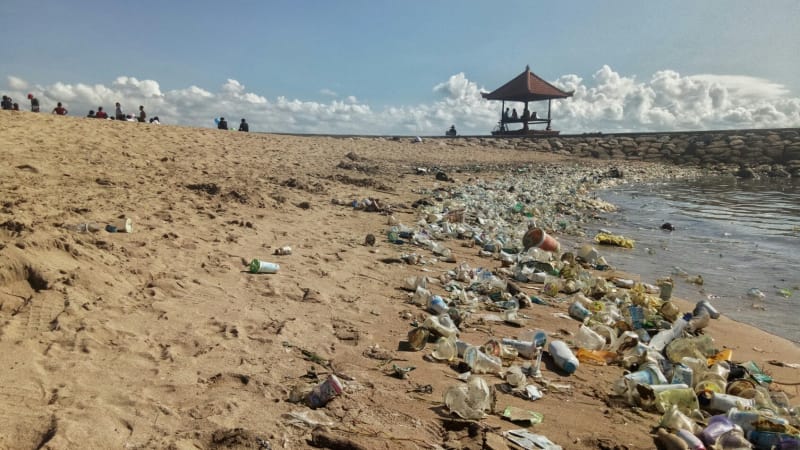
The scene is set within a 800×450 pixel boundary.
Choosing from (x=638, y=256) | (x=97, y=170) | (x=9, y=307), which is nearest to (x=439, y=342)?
(x=9, y=307)

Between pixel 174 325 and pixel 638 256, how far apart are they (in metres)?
6.47

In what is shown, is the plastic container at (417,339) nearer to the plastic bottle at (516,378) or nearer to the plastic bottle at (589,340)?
the plastic bottle at (516,378)

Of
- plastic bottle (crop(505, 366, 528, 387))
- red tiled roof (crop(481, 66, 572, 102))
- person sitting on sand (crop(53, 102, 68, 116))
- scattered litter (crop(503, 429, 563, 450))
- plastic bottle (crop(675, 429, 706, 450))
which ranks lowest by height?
scattered litter (crop(503, 429, 563, 450))

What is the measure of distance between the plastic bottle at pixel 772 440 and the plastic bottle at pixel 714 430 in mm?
117

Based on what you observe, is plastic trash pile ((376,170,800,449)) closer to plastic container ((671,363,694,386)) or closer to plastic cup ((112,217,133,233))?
plastic container ((671,363,694,386))

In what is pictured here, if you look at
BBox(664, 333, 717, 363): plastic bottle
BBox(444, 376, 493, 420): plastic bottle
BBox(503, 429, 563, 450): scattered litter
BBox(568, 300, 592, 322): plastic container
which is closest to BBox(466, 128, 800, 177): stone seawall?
BBox(568, 300, 592, 322): plastic container

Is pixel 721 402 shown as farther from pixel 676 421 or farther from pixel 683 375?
pixel 676 421

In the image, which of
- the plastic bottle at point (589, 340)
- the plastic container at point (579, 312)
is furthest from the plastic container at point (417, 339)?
the plastic container at point (579, 312)

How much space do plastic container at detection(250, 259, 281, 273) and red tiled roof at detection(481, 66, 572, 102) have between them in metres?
26.9

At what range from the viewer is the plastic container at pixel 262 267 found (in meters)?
4.02

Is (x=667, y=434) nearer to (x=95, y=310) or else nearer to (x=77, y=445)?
(x=77, y=445)

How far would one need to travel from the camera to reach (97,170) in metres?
6.98

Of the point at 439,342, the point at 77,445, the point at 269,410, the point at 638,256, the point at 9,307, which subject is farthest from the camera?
the point at 638,256

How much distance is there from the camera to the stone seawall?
2411 centimetres
